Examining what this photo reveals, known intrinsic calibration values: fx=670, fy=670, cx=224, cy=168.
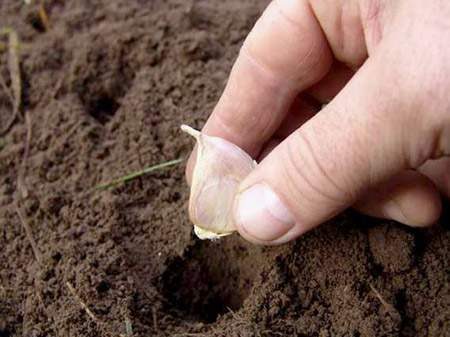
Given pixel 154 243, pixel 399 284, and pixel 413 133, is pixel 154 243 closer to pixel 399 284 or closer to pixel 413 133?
pixel 399 284

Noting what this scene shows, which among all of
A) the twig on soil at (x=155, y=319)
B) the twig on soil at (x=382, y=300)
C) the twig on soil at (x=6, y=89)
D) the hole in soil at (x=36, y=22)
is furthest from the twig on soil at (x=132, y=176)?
the hole in soil at (x=36, y=22)

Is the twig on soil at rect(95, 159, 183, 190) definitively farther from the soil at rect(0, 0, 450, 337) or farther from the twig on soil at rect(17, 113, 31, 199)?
the twig on soil at rect(17, 113, 31, 199)

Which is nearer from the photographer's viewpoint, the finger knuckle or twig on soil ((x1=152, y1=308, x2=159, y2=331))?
the finger knuckle

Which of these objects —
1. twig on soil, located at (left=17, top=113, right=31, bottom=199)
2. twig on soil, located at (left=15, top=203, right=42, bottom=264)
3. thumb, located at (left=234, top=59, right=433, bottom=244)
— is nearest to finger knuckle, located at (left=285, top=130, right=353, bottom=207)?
thumb, located at (left=234, top=59, right=433, bottom=244)

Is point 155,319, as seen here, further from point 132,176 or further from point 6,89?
point 6,89

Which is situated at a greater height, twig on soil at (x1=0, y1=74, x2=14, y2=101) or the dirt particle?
the dirt particle

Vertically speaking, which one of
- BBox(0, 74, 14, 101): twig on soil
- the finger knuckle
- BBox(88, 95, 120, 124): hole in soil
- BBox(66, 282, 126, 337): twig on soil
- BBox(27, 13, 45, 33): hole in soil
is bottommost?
BBox(0, 74, 14, 101): twig on soil

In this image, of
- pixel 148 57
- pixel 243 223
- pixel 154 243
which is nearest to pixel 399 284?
pixel 243 223

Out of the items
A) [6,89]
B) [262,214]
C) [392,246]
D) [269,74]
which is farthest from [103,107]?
[392,246]
